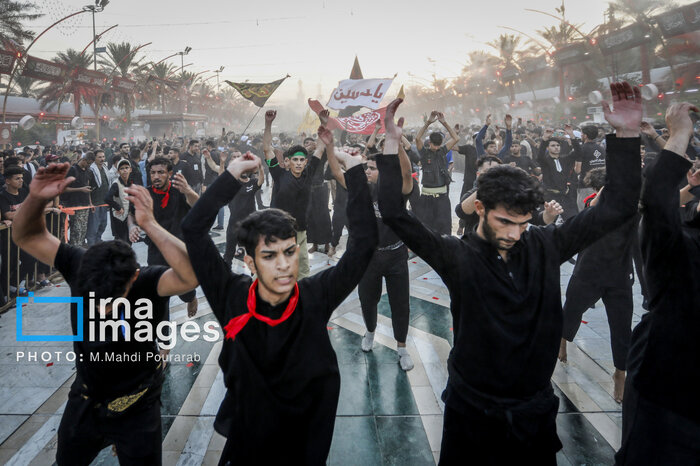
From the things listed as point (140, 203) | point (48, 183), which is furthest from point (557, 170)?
point (48, 183)

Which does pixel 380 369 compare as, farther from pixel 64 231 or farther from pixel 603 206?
pixel 64 231

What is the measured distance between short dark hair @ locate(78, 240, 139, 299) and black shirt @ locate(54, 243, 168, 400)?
0.07 metres

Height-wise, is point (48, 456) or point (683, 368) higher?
point (683, 368)

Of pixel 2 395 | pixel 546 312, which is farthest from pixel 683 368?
pixel 2 395

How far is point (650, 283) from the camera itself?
6.94 ft

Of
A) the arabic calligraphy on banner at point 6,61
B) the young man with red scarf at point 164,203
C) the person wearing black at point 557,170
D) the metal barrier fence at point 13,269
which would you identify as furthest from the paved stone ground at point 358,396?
A: the arabic calligraphy on banner at point 6,61

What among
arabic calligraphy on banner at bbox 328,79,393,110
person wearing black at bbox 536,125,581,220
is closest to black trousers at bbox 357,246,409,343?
person wearing black at bbox 536,125,581,220

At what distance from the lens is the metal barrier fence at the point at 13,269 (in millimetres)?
6141

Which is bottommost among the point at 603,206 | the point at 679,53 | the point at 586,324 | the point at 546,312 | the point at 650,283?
the point at 586,324

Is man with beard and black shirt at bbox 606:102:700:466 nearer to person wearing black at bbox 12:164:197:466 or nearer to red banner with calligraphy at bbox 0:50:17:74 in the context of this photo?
person wearing black at bbox 12:164:197:466

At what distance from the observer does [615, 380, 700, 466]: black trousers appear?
193cm

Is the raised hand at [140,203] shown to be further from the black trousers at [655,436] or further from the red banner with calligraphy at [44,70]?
the red banner with calligraphy at [44,70]

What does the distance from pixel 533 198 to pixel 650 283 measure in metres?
0.78

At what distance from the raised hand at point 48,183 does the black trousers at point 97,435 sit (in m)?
1.14
